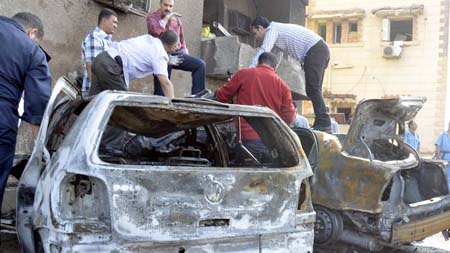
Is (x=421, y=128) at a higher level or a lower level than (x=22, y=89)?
lower

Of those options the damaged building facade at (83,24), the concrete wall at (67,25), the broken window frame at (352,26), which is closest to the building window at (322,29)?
the broken window frame at (352,26)

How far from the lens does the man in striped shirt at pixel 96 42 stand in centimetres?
677

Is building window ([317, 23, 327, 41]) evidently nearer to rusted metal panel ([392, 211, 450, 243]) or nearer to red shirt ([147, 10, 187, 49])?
red shirt ([147, 10, 187, 49])

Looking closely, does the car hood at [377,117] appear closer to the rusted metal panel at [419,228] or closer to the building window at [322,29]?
the rusted metal panel at [419,228]

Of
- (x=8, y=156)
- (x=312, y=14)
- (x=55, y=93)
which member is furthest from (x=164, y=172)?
(x=312, y=14)

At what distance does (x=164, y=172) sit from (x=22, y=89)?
1.59 meters

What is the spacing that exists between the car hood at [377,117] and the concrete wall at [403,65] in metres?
24.0

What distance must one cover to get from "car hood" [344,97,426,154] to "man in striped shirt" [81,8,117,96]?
3.05 metres

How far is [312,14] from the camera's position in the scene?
3175 centimetres

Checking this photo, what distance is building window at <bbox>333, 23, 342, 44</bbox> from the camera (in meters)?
→ 31.5

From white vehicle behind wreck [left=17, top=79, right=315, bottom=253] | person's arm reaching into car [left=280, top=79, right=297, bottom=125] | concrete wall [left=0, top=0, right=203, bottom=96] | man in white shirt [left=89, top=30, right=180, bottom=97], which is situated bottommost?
white vehicle behind wreck [left=17, top=79, right=315, bottom=253]

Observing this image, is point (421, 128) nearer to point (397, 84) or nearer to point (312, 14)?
point (397, 84)

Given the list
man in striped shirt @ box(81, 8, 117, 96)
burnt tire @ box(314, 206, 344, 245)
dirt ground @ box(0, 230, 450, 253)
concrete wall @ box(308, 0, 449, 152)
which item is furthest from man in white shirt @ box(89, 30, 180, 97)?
concrete wall @ box(308, 0, 449, 152)

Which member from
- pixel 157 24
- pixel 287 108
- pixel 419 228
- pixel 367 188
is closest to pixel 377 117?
pixel 367 188
